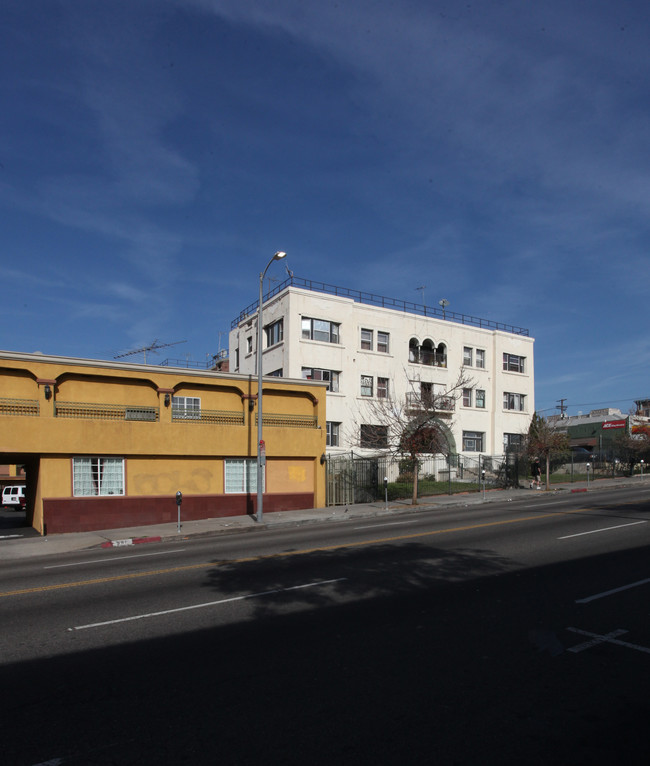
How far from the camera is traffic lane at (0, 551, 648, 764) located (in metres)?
4.72

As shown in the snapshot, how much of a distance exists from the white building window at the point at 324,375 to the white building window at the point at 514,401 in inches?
559

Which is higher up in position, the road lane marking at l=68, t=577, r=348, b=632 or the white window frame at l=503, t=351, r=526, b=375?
the white window frame at l=503, t=351, r=526, b=375

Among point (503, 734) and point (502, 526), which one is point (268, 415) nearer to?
point (502, 526)

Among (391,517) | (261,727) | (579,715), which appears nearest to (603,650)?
(579,715)

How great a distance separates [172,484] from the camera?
23938 millimetres

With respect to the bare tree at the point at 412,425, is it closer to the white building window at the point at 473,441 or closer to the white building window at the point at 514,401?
the white building window at the point at 473,441

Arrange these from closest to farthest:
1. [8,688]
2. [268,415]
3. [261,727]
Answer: [261,727]
[8,688]
[268,415]

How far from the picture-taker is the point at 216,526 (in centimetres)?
2170

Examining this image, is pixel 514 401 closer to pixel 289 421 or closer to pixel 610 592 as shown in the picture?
pixel 289 421

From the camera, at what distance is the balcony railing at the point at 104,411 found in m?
22.1

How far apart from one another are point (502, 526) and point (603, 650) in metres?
11.1

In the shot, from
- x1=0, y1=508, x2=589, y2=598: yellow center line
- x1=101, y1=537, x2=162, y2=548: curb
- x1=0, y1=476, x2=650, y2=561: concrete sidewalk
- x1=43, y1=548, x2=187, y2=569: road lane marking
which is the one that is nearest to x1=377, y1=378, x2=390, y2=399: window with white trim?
x1=0, y1=476, x2=650, y2=561: concrete sidewalk

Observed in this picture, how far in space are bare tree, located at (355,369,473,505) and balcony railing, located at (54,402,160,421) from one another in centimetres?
1065

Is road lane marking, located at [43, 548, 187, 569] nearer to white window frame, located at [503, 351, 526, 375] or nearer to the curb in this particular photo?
the curb
